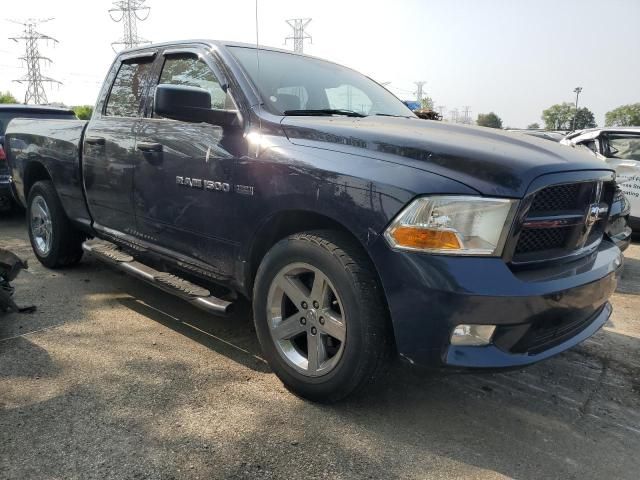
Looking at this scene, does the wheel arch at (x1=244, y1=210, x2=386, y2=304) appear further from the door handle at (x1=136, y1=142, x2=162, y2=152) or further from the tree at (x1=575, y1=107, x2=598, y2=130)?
the tree at (x1=575, y1=107, x2=598, y2=130)

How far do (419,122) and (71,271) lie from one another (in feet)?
12.2

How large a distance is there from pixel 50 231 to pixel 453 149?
4.11m

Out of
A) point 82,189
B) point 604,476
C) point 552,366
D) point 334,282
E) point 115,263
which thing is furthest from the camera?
point 82,189

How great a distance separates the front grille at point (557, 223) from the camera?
224 cm

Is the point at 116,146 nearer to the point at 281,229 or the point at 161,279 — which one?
the point at 161,279

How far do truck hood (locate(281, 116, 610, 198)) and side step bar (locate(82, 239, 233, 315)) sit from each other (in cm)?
110

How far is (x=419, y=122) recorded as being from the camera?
2.97 m

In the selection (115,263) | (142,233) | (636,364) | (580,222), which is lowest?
(636,364)

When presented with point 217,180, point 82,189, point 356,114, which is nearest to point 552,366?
point 356,114

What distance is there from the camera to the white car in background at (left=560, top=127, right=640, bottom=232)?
7.30 meters

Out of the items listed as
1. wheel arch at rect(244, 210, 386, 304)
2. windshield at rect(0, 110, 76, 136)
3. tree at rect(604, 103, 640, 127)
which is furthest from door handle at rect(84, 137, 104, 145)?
tree at rect(604, 103, 640, 127)

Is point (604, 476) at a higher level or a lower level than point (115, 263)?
lower

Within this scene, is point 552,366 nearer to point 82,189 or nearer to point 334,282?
point 334,282

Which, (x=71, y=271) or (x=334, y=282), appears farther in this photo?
(x=71, y=271)
